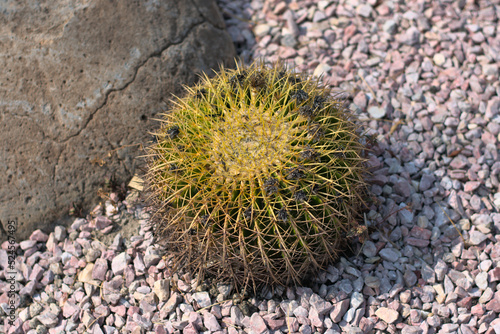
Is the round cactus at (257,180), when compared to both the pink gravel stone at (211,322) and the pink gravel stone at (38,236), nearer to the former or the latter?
the pink gravel stone at (211,322)

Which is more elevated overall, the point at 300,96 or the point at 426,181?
the point at 300,96

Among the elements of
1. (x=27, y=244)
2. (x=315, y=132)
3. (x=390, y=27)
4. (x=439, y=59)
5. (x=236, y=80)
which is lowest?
A: (x=27, y=244)

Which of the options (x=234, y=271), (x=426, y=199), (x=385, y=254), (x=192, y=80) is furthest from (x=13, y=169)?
(x=426, y=199)

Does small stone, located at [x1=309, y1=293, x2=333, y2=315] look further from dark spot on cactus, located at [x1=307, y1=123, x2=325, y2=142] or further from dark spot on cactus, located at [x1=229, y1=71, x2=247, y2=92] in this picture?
dark spot on cactus, located at [x1=229, y1=71, x2=247, y2=92]

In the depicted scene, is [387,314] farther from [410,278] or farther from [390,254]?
[390,254]

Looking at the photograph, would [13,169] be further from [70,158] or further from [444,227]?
[444,227]

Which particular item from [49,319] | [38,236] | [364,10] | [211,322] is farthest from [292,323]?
[364,10]
